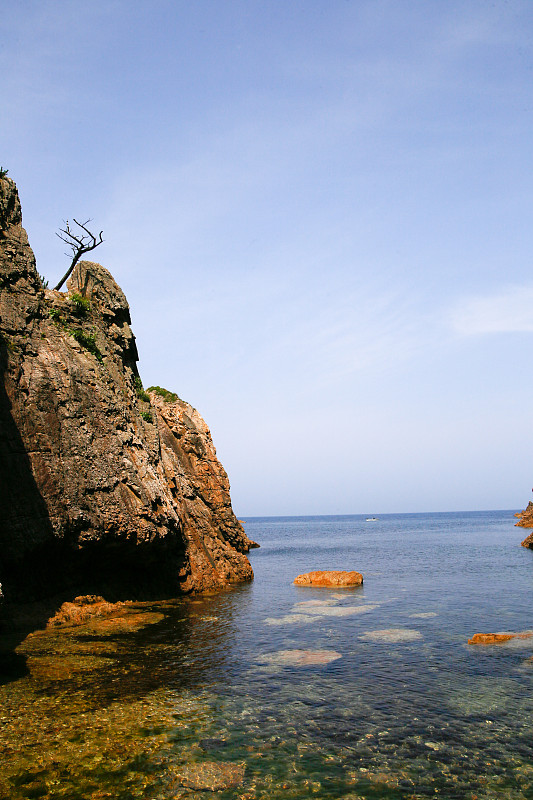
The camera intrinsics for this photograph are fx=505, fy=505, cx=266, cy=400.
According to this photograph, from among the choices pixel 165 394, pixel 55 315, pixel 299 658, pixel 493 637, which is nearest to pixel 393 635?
pixel 493 637

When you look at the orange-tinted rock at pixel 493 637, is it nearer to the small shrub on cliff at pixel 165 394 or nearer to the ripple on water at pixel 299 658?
the ripple on water at pixel 299 658

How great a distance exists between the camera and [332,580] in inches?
1732

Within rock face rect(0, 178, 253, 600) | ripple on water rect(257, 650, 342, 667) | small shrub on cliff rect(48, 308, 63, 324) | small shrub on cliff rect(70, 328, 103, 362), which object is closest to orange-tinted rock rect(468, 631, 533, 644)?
ripple on water rect(257, 650, 342, 667)

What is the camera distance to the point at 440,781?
37.8 ft

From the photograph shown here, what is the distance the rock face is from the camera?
25.5 meters

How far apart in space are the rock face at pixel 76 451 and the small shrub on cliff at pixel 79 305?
7cm

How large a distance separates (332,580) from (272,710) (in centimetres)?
2941

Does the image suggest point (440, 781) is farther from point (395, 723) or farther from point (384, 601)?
point (384, 601)

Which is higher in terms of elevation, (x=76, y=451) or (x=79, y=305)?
(x=79, y=305)

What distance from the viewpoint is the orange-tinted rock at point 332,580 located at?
4369cm

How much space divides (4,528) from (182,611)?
1176 cm

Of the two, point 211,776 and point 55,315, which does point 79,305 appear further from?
point 211,776

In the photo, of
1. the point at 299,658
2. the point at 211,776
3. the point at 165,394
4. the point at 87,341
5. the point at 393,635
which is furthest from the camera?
the point at 165,394

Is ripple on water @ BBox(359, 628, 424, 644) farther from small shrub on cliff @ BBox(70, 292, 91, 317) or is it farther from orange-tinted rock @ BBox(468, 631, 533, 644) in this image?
small shrub on cliff @ BBox(70, 292, 91, 317)
